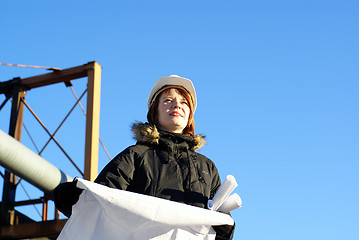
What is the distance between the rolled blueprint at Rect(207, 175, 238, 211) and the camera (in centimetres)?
270

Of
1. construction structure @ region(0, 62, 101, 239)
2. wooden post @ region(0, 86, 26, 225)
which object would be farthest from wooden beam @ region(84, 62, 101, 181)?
wooden post @ region(0, 86, 26, 225)

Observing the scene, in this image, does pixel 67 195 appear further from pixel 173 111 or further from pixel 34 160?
pixel 34 160

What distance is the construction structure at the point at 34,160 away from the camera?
9094mm

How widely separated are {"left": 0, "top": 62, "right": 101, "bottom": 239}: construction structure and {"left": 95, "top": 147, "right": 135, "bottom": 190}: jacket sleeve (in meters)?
6.34

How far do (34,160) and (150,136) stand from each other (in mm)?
6889

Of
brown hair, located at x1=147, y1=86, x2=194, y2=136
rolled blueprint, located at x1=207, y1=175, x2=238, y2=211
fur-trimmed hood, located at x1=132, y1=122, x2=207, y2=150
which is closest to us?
rolled blueprint, located at x1=207, y1=175, x2=238, y2=211

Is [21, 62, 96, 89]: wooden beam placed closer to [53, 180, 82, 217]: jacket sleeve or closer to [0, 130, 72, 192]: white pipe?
[0, 130, 72, 192]: white pipe

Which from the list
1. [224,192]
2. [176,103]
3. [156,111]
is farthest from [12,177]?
[224,192]

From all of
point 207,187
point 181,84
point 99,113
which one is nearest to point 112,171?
point 207,187

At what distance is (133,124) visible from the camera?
10.2 ft

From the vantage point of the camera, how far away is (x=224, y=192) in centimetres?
272

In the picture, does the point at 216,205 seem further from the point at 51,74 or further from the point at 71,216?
the point at 51,74

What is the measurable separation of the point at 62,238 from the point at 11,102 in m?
10.1

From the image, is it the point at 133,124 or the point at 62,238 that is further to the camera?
the point at 133,124
